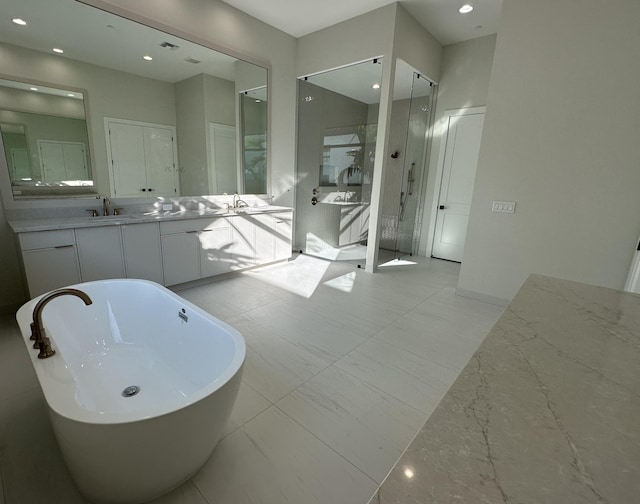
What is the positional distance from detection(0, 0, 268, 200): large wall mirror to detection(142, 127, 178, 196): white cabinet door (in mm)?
11

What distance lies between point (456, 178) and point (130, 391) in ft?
16.7

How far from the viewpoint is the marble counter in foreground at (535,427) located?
46 centimetres

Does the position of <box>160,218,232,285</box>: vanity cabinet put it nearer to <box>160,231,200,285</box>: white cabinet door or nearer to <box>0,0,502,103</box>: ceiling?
<box>160,231,200,285</box>: white cabinet door

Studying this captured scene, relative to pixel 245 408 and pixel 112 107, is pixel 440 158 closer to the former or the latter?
pixel 112 107

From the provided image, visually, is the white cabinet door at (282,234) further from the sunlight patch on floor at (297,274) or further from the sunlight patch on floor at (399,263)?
the sunlight patch on floor at (399,263)

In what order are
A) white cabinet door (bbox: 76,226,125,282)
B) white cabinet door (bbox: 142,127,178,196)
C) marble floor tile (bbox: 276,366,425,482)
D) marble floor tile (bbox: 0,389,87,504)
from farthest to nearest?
white cabinet door (bbox: 142,127,178,196), white cabinet door (bbox: 76,226,125,282), marble floor tile (bbox: 276,366,425,482), marble floor tile (bbox: 0,389,87,504)

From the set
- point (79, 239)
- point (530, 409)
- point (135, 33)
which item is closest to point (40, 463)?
point (79, 239)

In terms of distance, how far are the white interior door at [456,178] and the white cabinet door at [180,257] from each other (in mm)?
3997

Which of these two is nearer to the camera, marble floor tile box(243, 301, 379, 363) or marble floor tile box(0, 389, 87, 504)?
marble floor tile box(0, 389, 87, 504)

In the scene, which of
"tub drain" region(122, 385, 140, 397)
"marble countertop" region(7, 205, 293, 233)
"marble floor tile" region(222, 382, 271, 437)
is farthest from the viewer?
"marble countertop" region(7, 205, 293, 233)

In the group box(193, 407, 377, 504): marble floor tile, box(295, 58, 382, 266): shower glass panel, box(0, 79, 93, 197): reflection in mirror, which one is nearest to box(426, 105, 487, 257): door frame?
box(295, 58, 382, 266): shower glass panel

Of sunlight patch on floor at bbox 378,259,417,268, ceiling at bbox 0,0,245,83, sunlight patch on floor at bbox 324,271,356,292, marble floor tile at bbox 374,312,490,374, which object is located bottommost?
marble floor tile at bbox 374,312,490,374

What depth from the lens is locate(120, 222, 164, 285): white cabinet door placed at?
310 cm

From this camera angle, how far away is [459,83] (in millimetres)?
4812
